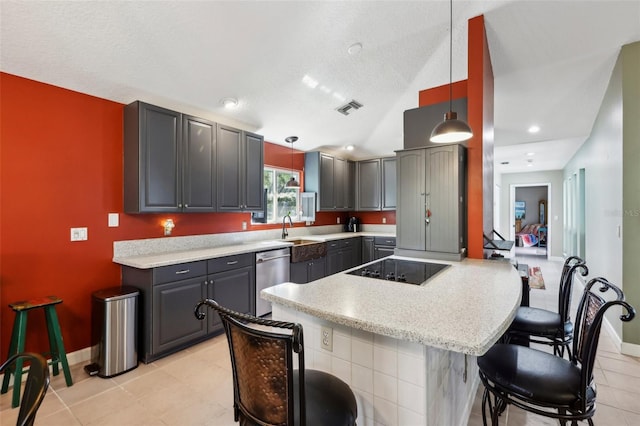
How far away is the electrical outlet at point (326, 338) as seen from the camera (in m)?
1.52

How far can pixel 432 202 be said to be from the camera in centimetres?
285

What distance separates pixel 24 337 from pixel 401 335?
112 inches

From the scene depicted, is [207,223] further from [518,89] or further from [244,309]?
[518,89]

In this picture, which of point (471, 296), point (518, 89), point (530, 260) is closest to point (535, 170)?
point (530, 260)

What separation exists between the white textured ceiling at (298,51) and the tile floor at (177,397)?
2.59m

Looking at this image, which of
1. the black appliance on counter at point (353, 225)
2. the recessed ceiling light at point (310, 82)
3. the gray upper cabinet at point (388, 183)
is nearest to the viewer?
the recessed ceiling light at point (310, 82)

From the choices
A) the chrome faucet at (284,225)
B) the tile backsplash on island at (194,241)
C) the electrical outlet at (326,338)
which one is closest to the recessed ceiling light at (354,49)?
the chrome faucet at (284,225)

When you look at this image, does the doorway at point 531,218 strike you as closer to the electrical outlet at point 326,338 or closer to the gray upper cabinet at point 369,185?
the gray upper cabinet at point 369,185

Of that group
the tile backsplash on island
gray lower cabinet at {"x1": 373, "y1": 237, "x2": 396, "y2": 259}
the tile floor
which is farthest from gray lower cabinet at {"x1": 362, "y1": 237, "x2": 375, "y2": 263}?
the tile floor

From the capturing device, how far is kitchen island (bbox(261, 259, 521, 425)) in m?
1.18

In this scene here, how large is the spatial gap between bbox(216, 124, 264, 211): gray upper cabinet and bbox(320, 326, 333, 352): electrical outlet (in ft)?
8.07

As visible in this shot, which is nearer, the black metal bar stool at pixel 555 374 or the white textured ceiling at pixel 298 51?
the black metal bar stool at pixel 555 374

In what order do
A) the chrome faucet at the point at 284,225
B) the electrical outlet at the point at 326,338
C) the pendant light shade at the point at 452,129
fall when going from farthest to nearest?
the chrome faucet at the point at 284,225 → the pendant light shade at the point at 452,129 → the electrical outlet at the point at 326,338

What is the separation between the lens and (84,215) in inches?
108
